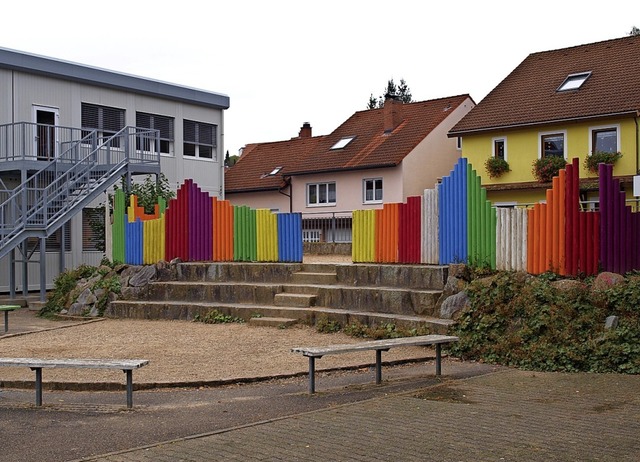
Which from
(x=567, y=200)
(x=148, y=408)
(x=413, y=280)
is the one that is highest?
(x=567, y=200)

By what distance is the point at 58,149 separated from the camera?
2631cm

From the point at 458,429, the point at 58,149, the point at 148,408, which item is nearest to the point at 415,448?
the point at 458,429

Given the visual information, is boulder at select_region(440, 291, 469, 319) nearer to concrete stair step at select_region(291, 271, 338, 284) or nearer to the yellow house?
concrete stair step at select_region(291, 271, 338, 284)

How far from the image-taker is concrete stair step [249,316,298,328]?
16.3m

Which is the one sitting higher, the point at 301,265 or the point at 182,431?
the point at 301,265

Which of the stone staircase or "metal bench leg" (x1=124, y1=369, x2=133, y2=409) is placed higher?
the stone staircase

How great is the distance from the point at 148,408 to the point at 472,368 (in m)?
4.87

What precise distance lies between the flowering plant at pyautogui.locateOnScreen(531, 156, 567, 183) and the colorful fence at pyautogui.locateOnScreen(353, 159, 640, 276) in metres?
16.6

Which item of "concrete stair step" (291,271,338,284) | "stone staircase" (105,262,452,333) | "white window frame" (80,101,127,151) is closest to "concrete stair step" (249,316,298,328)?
"stone staircase" (105,262,452,333)

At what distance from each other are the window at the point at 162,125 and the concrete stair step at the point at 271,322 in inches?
593

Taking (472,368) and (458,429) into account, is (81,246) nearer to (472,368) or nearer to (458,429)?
(472,368)

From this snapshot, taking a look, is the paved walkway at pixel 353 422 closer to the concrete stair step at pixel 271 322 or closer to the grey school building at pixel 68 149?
the concrete stair step at pixel 271 322

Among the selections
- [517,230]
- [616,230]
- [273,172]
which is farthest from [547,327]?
[273,172]

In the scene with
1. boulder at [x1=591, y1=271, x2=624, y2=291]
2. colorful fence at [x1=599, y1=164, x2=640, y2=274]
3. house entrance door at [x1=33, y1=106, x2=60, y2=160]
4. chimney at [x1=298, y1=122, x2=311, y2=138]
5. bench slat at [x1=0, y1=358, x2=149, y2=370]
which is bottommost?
bench slat at [x1=0, y1=358, x2=149, y2=370]
